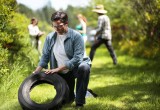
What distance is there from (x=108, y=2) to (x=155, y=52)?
14308mm

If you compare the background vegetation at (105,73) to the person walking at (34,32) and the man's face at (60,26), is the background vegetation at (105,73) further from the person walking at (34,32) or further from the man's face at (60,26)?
the person walking at (34,32)

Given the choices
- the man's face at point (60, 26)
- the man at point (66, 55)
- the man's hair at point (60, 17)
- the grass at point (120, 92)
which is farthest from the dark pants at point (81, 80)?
the man's hair at point (60, 17)

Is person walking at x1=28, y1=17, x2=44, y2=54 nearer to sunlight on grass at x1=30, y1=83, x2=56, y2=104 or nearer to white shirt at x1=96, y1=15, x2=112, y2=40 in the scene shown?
white shirt at x1=96, y1=15, x2=112, y2=40

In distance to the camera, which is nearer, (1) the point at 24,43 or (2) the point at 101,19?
(1) the point at 24,43

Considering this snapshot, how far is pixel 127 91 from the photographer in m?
7.80

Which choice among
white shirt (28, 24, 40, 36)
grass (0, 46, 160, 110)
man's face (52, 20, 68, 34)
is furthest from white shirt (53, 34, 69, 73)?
white shirt (28, 24, 40, 36)

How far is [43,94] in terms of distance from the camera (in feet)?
24.2

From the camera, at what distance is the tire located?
19.0ft

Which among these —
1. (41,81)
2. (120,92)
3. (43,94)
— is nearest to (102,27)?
(120,92)

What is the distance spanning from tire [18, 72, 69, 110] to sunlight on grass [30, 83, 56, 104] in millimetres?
660

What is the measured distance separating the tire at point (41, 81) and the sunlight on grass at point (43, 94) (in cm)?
66

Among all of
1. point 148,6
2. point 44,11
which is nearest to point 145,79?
point 148,6

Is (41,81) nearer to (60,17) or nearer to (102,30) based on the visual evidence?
(60,17)

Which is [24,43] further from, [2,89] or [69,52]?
[69,52]
